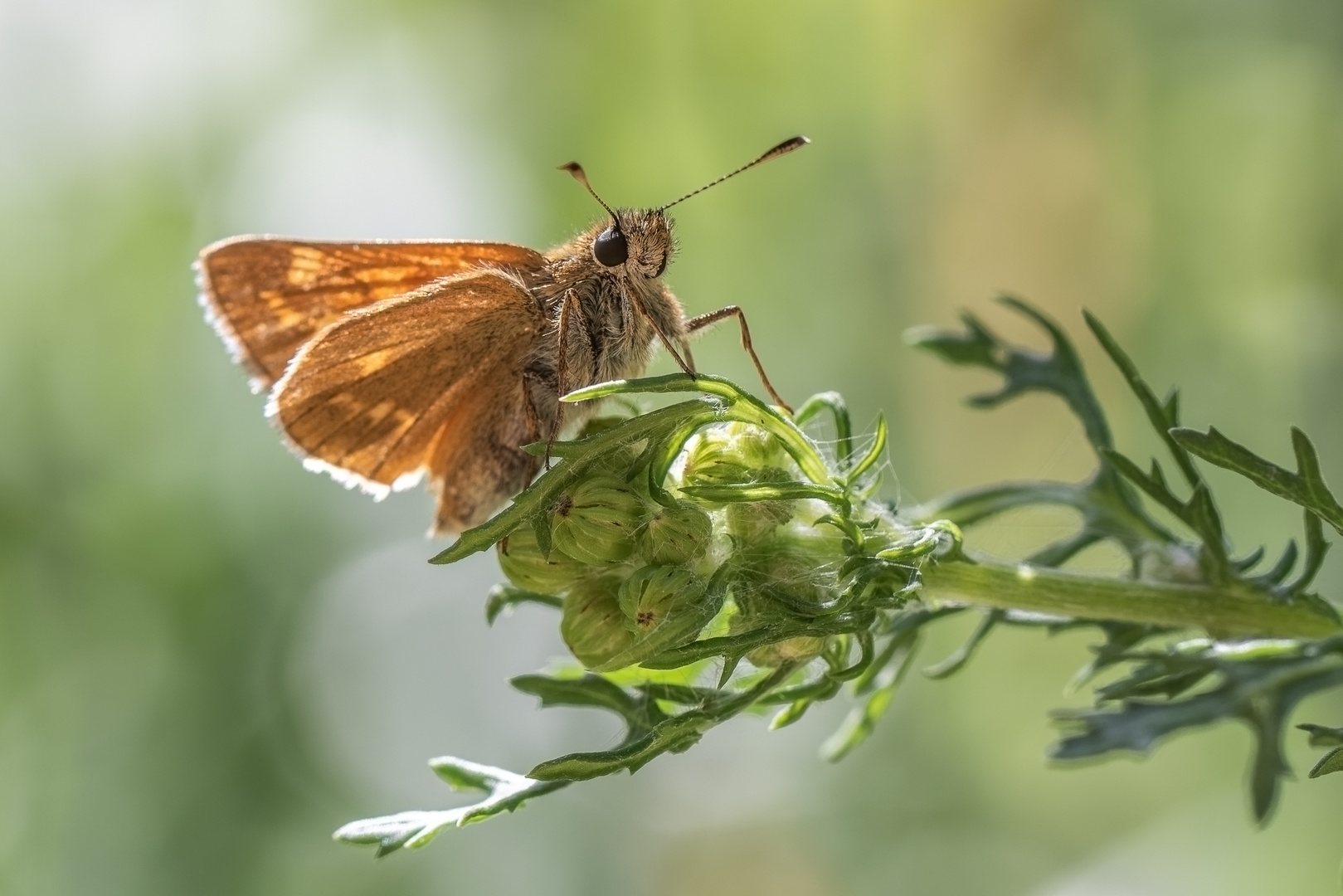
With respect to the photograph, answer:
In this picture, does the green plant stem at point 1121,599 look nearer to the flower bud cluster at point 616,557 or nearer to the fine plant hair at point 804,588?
the fine plant hair at point 804,588

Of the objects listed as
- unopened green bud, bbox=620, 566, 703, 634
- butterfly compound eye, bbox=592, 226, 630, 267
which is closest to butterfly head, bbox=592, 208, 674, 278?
butterfly compound eye, bbox=592, 226, 630, 267

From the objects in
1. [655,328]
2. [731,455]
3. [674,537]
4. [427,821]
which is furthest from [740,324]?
[427,821]

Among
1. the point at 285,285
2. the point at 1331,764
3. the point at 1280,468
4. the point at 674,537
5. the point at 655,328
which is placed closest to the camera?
the point at 1331,764

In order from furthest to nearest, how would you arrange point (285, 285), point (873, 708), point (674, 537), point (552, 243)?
point (552, 243)
point (285, 285)
point (873, 708)
point (674, 537)

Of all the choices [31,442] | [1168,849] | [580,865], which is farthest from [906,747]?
[31,442]

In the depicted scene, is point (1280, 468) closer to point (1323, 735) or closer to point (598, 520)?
point (1323, 735)

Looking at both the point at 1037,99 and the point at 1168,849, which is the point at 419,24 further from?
the point at 1168,849
